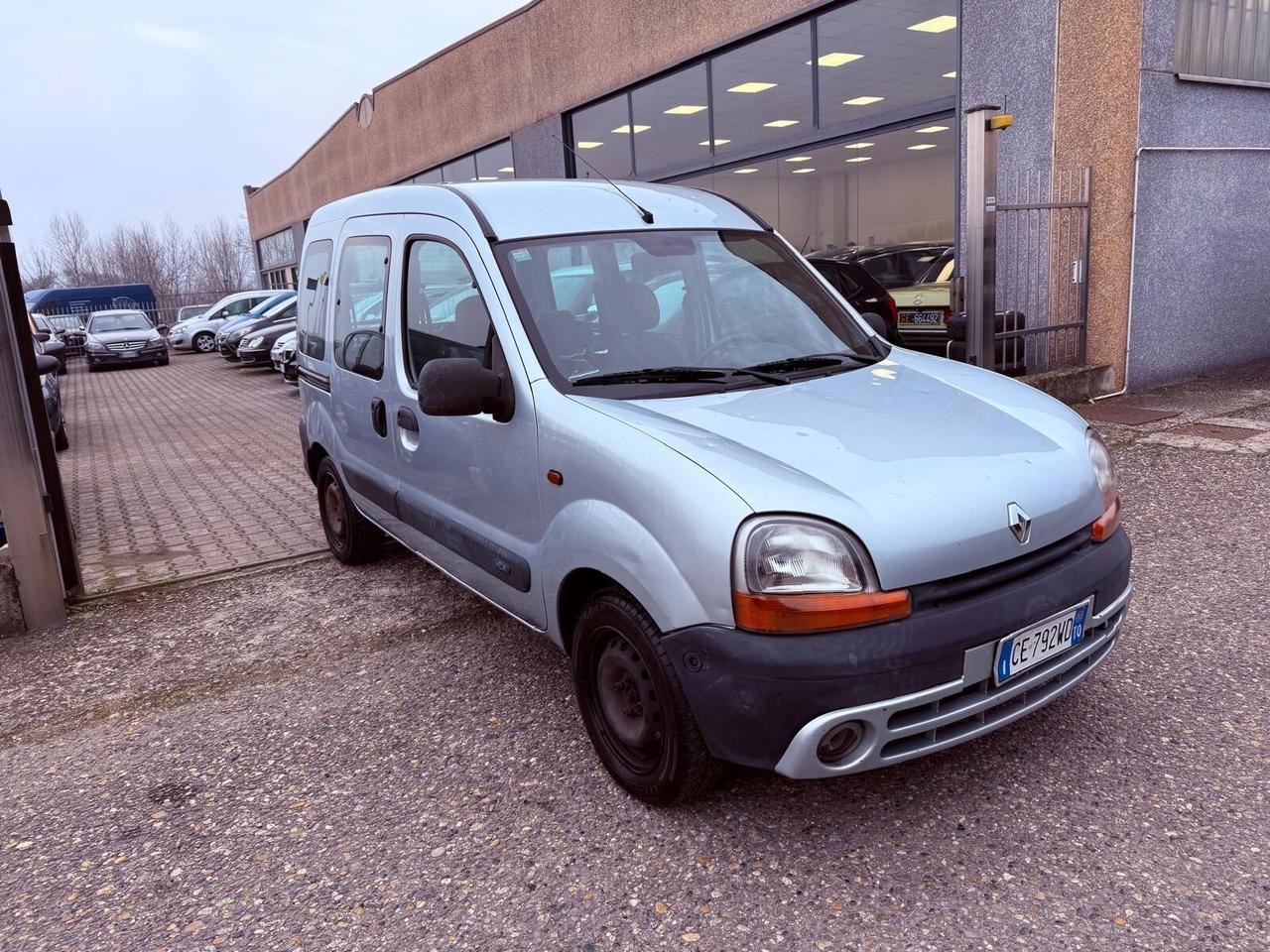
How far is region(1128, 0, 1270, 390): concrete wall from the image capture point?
26.9 feet

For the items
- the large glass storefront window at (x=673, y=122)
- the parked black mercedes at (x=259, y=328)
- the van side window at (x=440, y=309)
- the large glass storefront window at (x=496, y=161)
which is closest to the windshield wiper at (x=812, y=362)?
the van side window at (x=440, y=309)

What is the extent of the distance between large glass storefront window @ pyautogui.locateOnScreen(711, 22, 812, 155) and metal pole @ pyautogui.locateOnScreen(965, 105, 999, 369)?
4.22 m

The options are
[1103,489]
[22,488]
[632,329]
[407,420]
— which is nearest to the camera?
[1103,489]

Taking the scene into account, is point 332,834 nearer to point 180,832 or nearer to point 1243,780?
point 180,832

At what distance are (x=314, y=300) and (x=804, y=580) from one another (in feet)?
12.3

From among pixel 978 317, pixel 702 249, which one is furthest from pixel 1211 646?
pixel 978 317

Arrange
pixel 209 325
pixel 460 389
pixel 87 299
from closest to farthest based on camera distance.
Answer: pixel 460 389, pixel 209 325, pixel 87 299

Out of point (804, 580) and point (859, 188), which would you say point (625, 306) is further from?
point (859, 188)

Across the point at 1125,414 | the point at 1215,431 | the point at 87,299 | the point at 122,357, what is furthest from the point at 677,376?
the point at 87,299

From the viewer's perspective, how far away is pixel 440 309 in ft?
12.0

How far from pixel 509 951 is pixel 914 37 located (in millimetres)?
10276

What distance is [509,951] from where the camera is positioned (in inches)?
87.5

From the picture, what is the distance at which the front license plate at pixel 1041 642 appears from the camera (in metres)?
2.40

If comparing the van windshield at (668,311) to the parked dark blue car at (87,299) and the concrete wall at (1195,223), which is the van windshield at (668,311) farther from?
the parked dark blue car at (87,299)
